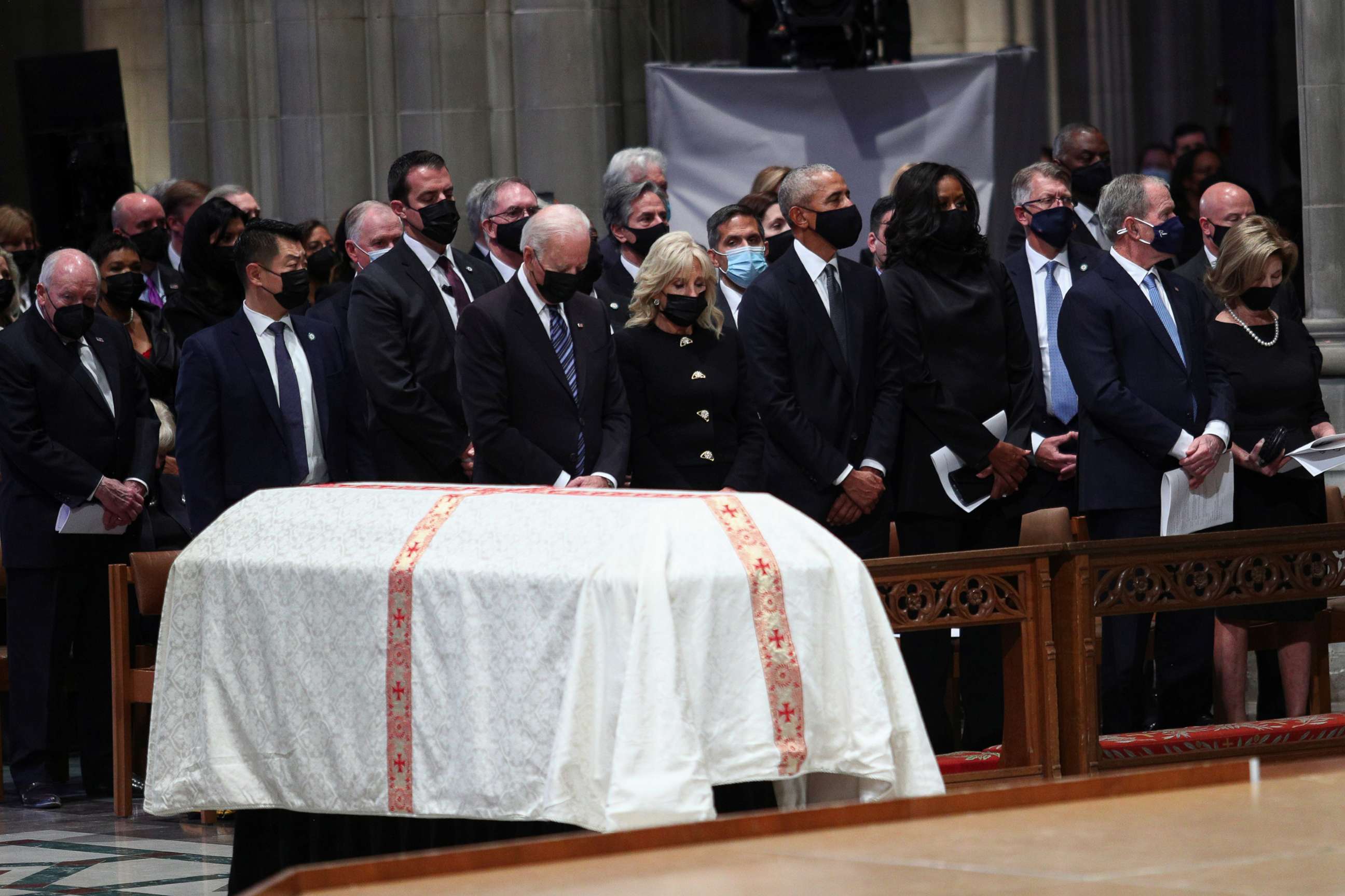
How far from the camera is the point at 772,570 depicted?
14.7 ft

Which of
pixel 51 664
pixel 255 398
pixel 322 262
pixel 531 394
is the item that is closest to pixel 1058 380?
pixel 531 394

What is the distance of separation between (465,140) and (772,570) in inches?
286

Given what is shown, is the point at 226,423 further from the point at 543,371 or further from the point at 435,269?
the point at 543,371

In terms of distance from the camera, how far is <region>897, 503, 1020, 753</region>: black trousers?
660 cm

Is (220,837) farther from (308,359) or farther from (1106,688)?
(1106,688)

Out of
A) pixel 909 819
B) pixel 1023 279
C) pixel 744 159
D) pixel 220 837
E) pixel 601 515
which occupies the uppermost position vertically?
pixel 744 159

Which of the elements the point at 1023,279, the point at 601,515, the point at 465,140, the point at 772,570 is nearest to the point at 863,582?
the point at 772,570

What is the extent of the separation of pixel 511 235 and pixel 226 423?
1378mm

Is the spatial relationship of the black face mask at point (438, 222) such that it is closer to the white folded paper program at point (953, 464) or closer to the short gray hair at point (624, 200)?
the short gray hair at point (624, 200)

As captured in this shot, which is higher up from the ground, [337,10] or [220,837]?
[337,10]

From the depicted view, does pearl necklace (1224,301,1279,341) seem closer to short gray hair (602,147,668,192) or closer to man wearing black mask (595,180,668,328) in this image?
man wearing black mask (595,180,668,328)

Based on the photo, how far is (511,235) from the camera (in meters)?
7.69

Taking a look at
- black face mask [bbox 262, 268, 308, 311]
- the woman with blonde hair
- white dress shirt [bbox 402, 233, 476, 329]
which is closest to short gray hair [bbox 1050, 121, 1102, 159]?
the woman with blonde hair

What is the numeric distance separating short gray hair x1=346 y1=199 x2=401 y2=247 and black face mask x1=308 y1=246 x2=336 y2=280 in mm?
572
